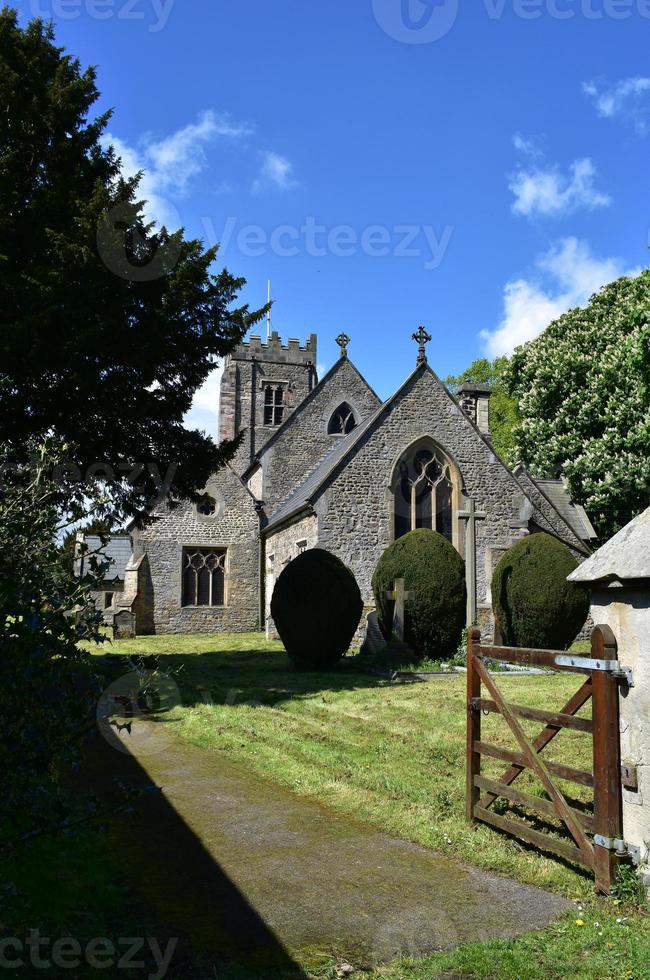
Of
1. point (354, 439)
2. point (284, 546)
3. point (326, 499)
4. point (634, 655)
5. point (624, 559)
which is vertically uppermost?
point (354, 439)

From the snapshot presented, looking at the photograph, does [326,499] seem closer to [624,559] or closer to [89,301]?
[89,301]

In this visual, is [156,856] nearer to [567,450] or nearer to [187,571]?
[187,571]

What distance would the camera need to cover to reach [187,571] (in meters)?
26.5

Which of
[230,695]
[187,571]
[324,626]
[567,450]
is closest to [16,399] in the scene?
[230,695]

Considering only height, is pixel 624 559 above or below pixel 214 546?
below

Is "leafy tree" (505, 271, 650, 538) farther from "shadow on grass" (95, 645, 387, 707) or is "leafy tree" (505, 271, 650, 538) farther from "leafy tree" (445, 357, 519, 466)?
"shadow on grass" (95, 645, 387, 707)

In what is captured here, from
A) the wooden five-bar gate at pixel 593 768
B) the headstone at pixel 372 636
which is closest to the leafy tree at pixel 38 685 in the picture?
the wooden five-bar gate at pixel 593 768

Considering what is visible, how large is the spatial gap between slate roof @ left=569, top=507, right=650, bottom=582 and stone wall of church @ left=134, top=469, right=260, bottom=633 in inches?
882

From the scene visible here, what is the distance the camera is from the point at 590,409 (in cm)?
2741

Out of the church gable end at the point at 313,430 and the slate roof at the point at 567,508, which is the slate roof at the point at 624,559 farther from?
the church gable end at the point at 313,430

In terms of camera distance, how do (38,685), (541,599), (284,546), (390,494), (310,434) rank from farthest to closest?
1. (310,434)
2. (284,546)
3. (390,494)
4. (541,599)
5. (38,685)

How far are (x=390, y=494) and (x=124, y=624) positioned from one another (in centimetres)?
1036

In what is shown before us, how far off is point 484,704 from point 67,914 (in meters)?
3.11

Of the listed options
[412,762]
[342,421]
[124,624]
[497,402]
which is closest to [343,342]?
[342,421]
